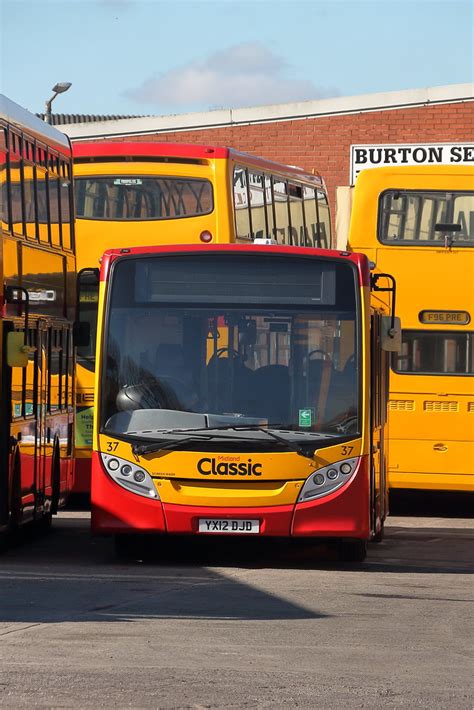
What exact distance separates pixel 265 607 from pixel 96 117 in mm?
51033

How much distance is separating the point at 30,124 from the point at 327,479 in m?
4.99

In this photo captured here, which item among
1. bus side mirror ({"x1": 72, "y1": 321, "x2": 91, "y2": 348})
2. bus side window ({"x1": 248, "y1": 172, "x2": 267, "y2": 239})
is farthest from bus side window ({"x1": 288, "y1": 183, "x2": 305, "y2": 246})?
bus side mirror ({"x1": 72, "y1": 321, "x2": 91, "y2": 348})

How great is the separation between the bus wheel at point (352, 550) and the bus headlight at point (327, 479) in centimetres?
86

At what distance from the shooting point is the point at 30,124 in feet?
53.4

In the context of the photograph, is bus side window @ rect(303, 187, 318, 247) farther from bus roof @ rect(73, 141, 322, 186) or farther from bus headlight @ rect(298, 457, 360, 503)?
bus headlight @ rect(298, 457, 360, 503)

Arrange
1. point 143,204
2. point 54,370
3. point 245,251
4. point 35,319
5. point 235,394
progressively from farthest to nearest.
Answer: point 143,204
point 54,370
point 35,319
point 245,251
point 235,394

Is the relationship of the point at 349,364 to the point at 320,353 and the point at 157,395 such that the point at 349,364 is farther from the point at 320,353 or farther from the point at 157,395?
the point at 157,395

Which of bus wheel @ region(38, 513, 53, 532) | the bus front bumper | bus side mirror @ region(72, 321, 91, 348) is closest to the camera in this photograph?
the bus front bumper

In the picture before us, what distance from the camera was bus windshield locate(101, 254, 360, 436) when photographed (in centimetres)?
1397

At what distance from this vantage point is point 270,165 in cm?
2269

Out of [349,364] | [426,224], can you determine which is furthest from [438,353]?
[349,364]

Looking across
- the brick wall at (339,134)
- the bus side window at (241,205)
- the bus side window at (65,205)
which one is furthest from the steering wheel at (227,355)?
the brick wall at (339,134)

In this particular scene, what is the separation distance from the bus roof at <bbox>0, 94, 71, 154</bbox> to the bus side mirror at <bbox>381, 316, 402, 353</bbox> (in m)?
3.90

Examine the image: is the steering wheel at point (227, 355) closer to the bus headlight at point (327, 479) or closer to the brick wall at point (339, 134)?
the bus headlight at point (327, 479)
